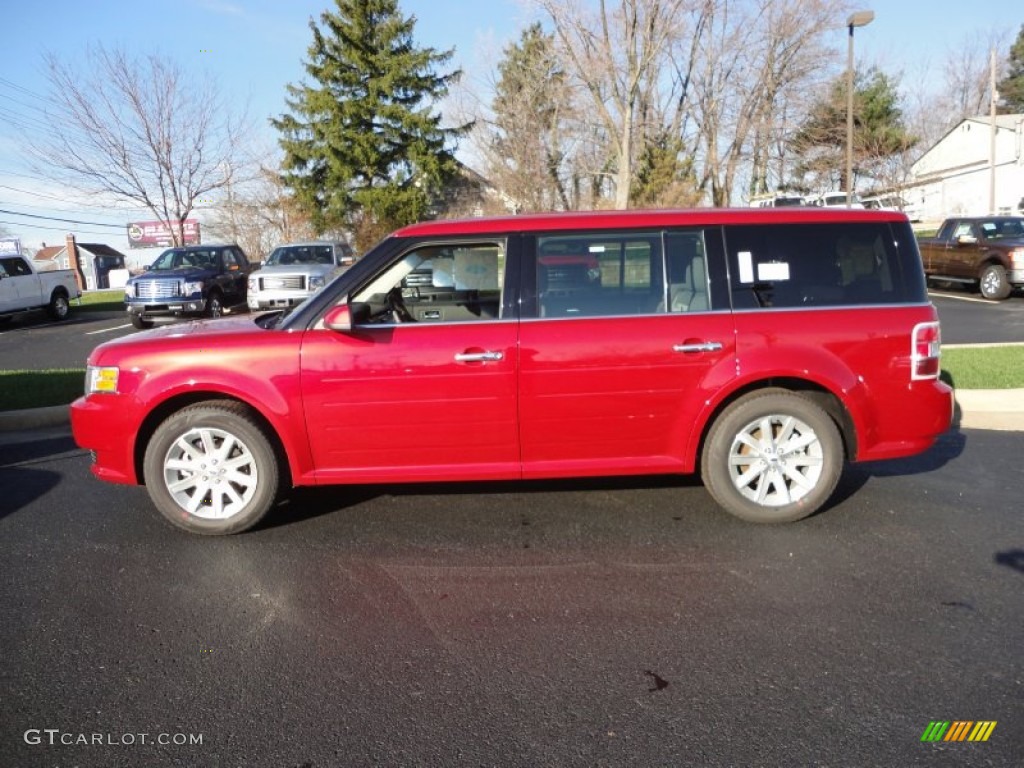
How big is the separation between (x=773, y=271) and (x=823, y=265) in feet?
1.02

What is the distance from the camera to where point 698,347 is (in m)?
4.30

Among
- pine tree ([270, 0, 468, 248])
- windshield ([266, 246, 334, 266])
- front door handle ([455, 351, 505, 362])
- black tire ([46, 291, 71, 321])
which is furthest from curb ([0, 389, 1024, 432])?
pine tree ([270, 0, 468, 248])

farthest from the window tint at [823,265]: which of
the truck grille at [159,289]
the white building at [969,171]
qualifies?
the white building at [969,171]

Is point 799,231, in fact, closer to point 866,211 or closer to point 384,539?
point 866,211

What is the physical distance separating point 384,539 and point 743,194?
40.4 m

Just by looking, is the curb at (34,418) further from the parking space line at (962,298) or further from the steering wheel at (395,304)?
the parking space line at (962,298)

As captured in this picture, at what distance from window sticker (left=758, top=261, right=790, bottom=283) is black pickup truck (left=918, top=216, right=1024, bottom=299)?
1421 cm

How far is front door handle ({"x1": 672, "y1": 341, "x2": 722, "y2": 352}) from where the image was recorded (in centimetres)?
429

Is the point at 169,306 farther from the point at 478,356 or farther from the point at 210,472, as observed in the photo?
the point at 478,356

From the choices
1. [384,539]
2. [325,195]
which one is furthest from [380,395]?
[325,195]

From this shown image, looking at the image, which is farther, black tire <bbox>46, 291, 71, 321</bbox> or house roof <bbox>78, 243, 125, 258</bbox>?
house roof <bbox>78, 243, 125, 258</bbox>

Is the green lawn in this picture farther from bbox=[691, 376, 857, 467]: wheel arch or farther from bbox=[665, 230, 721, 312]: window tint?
bbox=[691, 376, 857, 467]: wheel arch

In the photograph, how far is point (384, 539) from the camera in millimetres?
4395

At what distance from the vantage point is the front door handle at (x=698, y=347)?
429 cm
